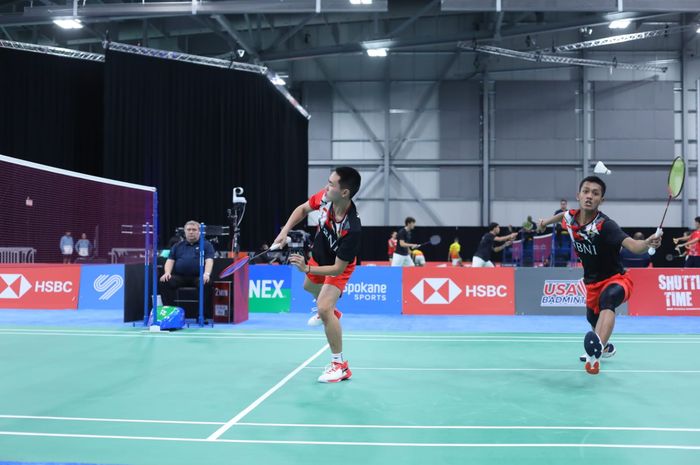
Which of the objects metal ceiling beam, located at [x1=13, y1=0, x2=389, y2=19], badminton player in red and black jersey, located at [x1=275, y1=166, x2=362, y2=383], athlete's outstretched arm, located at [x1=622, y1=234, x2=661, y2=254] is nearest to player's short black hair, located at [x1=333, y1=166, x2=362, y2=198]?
badminton player in red and black jersey, located at [x1=275, y1=166, x2=362, y2=383]

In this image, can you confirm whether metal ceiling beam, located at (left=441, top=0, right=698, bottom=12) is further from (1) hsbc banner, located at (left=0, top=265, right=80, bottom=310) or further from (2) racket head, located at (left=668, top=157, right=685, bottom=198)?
(2) racket head, located at (left=668, top=157, right=685, bottom=198)

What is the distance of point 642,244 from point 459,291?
24.3 ft

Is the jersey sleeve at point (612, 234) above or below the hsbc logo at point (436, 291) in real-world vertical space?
above

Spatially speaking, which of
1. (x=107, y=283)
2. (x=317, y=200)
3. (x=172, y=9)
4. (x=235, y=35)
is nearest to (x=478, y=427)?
(x=317, y=200)

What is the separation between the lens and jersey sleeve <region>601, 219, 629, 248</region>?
6.34 metres

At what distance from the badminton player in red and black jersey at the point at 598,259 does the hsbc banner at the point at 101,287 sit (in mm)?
9804

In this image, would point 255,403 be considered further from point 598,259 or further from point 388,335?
point 388,335

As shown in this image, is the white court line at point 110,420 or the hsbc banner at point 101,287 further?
the hsbc banner at point 101,287

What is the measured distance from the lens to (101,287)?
1374cm

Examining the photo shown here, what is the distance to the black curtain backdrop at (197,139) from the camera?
19906 mm

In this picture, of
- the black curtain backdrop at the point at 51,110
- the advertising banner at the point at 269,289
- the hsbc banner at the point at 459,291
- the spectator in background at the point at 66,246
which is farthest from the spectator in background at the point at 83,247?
the hsbc banner at the point at 459,291

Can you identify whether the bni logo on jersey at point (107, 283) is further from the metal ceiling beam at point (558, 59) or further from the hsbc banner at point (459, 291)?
the metal ceiling beam at point (558, 59)

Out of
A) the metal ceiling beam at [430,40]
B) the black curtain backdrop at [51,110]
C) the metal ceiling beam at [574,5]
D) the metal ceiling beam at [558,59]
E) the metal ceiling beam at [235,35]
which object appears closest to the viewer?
the metal ceiling beam at [574,5]

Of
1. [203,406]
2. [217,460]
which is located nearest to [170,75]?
[203,406]
